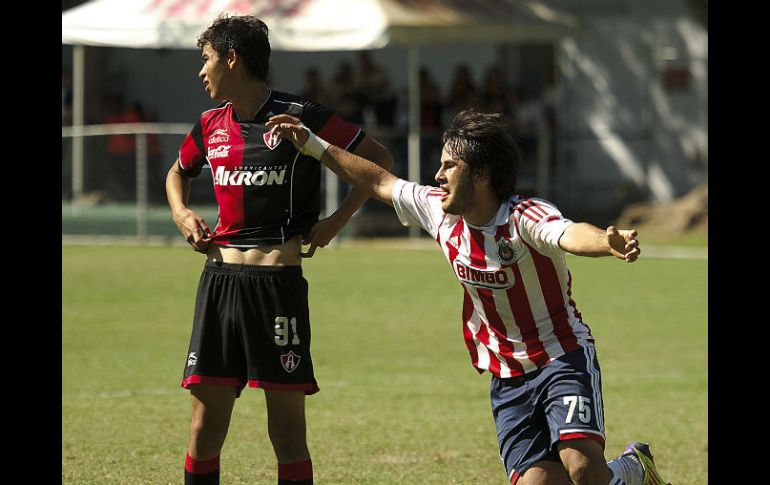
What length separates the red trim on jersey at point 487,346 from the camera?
19.9ft

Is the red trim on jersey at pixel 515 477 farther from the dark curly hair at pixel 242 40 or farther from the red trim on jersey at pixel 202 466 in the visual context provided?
the dark curly hair at pixel 242 40

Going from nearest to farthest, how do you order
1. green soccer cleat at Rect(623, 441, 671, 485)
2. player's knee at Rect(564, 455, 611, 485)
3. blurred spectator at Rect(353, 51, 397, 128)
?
1. player's knee at Rect(564, 455, 611, 485)
2. green soccer cleat at Rect(623, 441, 671, 485)
3. blurred spectator at Rect(353, 51, 397, 128)

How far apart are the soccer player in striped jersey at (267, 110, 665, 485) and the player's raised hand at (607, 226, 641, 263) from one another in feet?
1.87

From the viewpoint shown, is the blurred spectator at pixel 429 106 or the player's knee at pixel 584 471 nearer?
the player's knee at pixel 584 471

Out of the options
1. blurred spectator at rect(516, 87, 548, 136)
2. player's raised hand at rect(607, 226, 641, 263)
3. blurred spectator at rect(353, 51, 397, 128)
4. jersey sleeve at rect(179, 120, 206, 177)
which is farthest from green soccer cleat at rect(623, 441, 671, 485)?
blurred spectator at rect(516, 87, 548, 136)

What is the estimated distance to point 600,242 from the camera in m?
5.25

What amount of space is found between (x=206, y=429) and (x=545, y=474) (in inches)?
59.4

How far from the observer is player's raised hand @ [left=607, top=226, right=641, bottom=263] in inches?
201

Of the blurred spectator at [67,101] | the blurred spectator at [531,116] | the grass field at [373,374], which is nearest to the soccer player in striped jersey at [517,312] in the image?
the grass field at [373,374]

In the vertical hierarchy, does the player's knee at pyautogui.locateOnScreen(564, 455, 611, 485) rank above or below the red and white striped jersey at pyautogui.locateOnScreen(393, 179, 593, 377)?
below

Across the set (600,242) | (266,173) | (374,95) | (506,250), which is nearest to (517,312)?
(506,250)

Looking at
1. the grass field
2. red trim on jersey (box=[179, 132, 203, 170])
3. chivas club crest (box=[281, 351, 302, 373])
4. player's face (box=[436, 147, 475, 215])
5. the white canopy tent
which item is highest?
the white canopy tent

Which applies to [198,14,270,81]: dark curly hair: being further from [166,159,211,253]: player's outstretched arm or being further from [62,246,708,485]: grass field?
[62,246,708,485]: grass field

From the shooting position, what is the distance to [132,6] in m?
22.9
